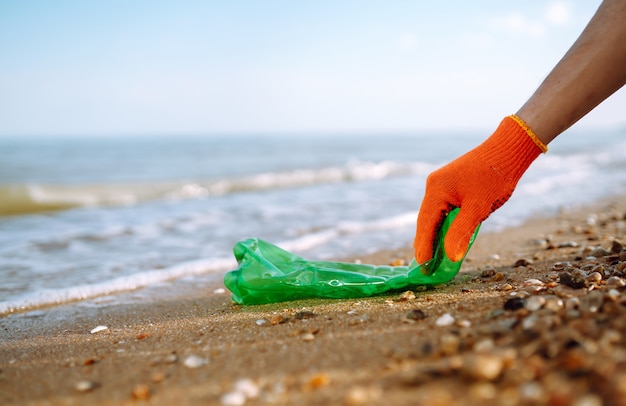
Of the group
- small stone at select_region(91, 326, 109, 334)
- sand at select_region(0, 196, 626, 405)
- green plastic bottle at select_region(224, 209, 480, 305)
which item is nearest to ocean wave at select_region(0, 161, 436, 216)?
small stone at select_region(91, 326, 109, 334)

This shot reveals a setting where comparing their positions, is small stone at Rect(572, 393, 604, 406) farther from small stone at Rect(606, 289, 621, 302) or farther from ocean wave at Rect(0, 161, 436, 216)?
ocean wave at Rect(0, 161, 436, 216)

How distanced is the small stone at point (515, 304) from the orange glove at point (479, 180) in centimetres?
45

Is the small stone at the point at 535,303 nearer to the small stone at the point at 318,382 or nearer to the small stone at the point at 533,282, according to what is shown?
the small stone at the point at 533,282

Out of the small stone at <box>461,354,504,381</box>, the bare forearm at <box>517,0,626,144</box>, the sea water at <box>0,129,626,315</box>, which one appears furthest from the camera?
the sea water at <box>0,129,626,315</box>

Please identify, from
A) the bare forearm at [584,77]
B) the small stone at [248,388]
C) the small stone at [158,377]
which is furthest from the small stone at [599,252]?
the small stone at [158,377]

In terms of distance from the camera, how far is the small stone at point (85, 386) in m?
1.84

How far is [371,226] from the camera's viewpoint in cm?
601

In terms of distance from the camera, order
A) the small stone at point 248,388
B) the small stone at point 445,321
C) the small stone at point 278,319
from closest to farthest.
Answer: the small stone at point 248,388
the small stone at point 445,321
the small stone at point 278,319

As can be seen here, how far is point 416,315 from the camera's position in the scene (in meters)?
2.21

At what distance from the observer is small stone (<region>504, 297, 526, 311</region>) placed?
82.2 inches

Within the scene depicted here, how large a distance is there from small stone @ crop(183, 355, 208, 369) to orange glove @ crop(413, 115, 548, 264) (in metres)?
1.26

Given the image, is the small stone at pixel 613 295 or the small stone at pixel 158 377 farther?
the small stone at pixel 613 295

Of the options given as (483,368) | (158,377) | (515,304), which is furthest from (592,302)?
(158,377)

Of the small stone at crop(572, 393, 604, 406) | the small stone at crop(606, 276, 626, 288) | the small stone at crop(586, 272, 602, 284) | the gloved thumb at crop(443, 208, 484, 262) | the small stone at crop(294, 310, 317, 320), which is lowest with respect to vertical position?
the small stone at crop(294, 310, 317, 320)
